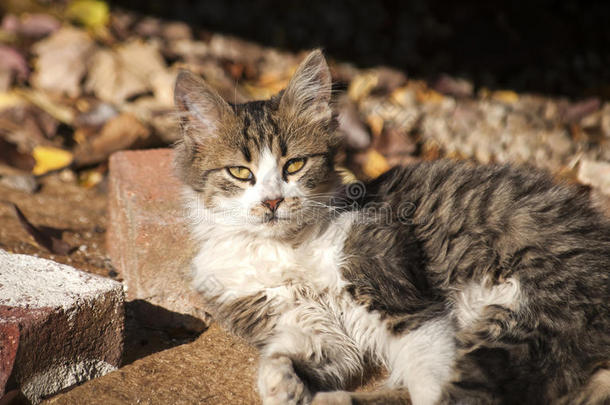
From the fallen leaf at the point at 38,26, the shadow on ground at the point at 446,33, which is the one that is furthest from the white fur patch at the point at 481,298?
the fallen leaf at the point at 38,26

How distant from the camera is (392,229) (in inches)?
87.0

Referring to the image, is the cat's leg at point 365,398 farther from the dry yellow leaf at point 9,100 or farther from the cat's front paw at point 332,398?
the dry yellow leaf at point 9,100

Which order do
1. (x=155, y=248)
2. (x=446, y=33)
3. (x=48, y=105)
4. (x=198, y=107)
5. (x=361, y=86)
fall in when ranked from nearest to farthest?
(x=198, y=107), (x=155, y=248), (x=48, y=105), (x=361, y=86), (x=446, y=33)

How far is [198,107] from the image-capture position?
7.66ft

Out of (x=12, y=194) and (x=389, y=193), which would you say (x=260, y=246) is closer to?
(x=389, y=193)

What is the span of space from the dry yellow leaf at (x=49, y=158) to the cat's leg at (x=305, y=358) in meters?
2.20

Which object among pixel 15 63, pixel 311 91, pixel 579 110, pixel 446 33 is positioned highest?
pixel 446 33

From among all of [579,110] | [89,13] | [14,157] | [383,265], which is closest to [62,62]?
[89,13]

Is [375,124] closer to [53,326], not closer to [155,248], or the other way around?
[155,248]

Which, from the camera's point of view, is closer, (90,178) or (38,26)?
(90,178)

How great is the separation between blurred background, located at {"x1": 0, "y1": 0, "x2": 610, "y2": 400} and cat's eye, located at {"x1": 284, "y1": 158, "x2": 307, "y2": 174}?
42 centimetres

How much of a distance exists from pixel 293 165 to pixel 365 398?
0.89 metres

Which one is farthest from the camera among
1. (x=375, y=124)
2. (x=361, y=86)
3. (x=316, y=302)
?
(x=361, y=86)

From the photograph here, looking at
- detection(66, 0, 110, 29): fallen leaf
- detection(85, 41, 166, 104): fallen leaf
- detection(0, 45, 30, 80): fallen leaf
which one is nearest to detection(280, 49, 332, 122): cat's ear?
detection(85, 41, 166, 104): fallen leaf
